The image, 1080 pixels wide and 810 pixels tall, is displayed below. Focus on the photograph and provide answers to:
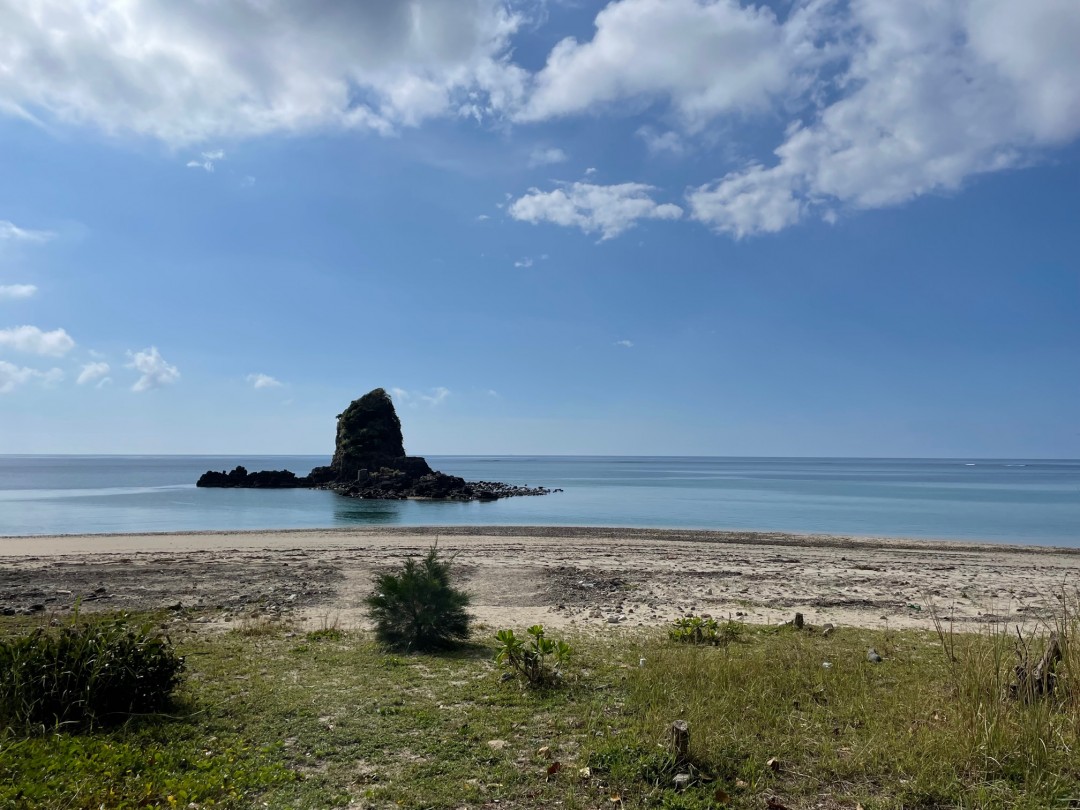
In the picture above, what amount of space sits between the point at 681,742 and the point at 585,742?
1007 mm

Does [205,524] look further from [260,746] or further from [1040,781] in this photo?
[1040,781]

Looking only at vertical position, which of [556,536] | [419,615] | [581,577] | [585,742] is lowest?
[556,536]

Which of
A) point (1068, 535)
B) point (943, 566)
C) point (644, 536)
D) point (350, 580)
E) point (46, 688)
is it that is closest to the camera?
point (46, 688)

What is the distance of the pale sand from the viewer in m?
15.0

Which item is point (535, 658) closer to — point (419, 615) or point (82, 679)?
point (419, 615)

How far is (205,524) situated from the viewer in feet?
152

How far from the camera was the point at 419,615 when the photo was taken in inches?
425

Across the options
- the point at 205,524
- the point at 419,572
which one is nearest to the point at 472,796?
the point at 419,572

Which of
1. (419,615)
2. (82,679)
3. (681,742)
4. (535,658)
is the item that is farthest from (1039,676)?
(82,679)

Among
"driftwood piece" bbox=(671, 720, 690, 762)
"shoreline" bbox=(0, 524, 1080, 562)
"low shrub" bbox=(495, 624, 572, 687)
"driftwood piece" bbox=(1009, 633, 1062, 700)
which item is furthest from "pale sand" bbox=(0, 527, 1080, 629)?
"driftwood piece" bbox=(671, 720, 690, 762)

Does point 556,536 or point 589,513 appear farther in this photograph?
point 589,513

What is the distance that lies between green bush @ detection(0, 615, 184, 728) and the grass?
31cm

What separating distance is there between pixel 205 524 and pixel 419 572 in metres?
40.9

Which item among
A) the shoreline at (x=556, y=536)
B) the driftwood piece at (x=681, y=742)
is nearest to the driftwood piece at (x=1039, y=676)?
the driftwood piece at (x=681, y=742)
